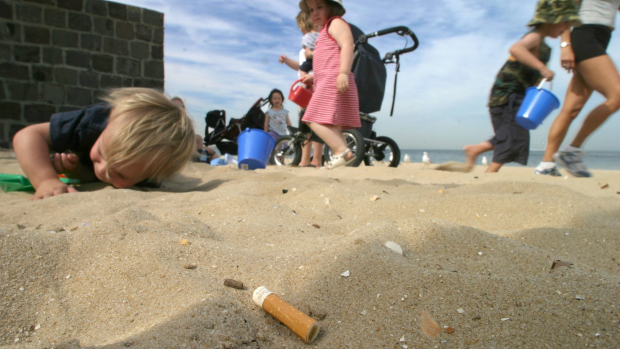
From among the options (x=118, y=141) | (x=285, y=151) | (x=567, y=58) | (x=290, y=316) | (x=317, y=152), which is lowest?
(x=285, y=151)

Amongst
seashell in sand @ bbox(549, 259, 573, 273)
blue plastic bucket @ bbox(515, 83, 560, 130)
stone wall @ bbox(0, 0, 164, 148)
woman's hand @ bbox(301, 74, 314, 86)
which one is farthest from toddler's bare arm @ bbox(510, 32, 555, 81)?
stone wall @ bbox(0, 0, 164, 148)

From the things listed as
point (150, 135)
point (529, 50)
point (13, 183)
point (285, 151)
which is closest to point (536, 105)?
point (529, 50)

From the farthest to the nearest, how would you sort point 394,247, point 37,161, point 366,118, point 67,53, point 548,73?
1. point 67,53
2. point 366,118
3. point 548,73
4. point 37,161
5. point 394,247

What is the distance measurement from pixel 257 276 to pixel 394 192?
4.07 feet

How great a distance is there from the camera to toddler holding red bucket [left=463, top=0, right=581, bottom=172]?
305 cm

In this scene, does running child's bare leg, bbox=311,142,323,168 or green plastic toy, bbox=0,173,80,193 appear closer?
green plastic toy, bbox=0,173,80,193

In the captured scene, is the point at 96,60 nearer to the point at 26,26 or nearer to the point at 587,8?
the point at 26,26

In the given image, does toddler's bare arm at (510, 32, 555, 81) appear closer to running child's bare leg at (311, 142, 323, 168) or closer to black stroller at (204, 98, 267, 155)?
running child's bare leg at (311, 142, 323, 168)

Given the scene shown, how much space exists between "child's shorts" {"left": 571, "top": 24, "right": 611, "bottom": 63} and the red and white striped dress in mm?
1627

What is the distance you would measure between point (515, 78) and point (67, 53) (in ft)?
19.6

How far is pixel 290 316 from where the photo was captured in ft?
2.36

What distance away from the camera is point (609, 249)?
1139mm

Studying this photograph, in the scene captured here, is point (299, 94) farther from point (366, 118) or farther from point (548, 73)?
point (548, 73)

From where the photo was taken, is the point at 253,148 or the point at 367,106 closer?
the point at 253,148
